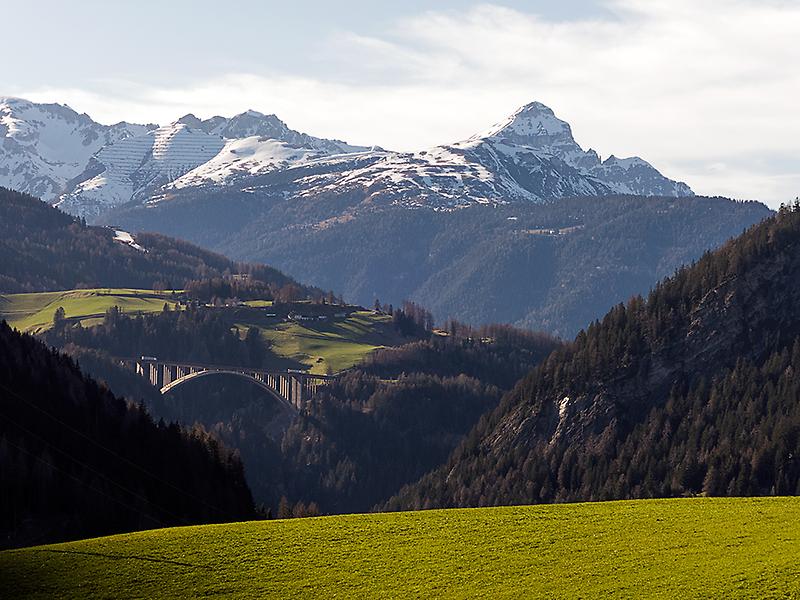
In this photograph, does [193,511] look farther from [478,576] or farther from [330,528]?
[478,576]

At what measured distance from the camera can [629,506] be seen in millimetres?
95375

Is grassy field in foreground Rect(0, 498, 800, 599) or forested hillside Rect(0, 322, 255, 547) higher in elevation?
grassy field in foreground Rect(0, 498, 800, 599)

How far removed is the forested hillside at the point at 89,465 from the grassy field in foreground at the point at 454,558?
49.7 metres

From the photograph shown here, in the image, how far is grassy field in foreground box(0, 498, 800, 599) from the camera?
238 feet

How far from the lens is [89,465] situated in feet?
526

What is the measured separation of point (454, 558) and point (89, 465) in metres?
89.2

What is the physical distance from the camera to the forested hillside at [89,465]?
141m

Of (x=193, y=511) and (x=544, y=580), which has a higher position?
(x=544, y=580)

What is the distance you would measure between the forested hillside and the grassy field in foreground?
49.7 meters

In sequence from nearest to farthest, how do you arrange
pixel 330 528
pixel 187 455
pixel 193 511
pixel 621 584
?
pixel 621 584, pixel 330 528, pixel 193 511, pixel 187 455

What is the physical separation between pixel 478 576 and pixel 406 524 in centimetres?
1498

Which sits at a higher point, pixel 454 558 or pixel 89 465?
pixel 454 558

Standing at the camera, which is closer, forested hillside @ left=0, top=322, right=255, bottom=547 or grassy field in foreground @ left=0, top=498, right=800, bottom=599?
grassy field in foreground @ left=0, top=498, right=800, bottom=599

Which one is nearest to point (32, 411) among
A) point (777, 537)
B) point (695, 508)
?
point (695, 508)
